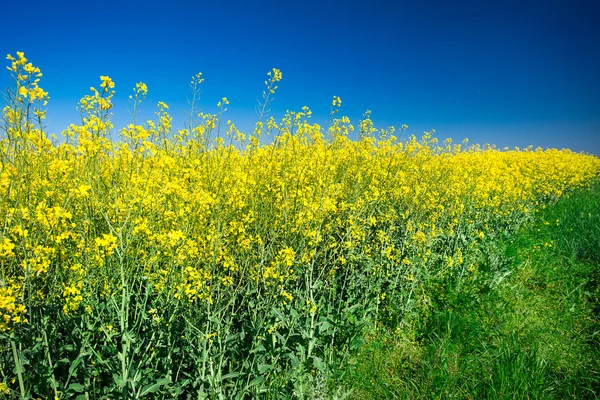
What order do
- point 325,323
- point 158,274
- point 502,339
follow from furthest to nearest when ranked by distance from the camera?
point 502,339, point 325,323, point 158,274

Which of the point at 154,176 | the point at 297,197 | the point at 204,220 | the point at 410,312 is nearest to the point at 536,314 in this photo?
the point at 410,312

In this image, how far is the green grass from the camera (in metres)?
3.03

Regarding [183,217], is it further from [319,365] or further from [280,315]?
[319,365]

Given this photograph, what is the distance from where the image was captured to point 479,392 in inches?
117

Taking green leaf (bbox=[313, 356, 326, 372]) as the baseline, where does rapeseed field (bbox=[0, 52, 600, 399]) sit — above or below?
above

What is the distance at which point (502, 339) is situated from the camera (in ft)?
12.1

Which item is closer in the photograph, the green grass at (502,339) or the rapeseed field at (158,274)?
the rapeseed field at (158,274)

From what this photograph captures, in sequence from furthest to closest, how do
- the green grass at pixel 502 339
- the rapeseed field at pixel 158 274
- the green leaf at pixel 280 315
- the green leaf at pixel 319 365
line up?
the green grass at pixel 502 339
the green leaf at pixel 319 365
the green leaf at pixel 280 315
the rapeseed field at pixel 158 274

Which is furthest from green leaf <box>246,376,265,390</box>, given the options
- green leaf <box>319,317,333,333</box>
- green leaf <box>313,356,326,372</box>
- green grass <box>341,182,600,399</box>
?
green grass <box>341,182,600,399</box>

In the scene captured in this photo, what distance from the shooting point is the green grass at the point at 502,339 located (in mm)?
3031

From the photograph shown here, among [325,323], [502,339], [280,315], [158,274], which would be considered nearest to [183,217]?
[158,274]

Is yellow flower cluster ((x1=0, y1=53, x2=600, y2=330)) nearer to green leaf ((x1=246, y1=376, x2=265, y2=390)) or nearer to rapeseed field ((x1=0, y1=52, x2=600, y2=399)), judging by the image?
rapeseed field ((x1=0, y1=52, x2=600, y2=399))

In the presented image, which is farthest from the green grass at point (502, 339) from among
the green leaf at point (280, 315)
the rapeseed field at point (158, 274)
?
the green leaf at point (280, 315)

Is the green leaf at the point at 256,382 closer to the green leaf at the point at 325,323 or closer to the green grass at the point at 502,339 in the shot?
the green leaf at the point at 325,323
